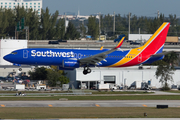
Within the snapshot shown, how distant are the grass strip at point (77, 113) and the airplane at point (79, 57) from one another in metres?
15.1

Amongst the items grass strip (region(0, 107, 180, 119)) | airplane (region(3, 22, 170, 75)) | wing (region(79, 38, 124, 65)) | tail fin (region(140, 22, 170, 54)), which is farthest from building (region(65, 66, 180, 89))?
grass strip (region(0, 107, 180, 119))

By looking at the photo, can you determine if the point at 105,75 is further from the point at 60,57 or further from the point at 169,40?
the point at 169,40

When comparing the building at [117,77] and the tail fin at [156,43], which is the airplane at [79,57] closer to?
the tail fin at [156,43]

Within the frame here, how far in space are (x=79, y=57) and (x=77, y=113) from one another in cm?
2131

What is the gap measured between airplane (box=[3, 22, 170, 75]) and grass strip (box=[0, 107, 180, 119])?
1508 centimetres

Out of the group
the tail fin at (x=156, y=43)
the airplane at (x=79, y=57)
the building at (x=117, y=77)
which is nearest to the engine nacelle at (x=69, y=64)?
the airplane at (x=79, y=57)

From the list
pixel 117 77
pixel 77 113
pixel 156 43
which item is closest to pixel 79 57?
pixel 156 43

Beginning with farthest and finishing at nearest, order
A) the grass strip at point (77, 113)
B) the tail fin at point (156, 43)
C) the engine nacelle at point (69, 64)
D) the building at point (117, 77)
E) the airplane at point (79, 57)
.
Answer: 1. the building at point (117, 77)
2. the tail fin at point (156, 43)
3. the engine nacelle at point (69, 64)
4. the airplane at point (79, 57)
5. the grass strip at point (77, 113)

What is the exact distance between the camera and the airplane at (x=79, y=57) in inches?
2355

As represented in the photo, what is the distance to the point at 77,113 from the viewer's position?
138 feet

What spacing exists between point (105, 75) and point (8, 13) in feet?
316

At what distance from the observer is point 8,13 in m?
174

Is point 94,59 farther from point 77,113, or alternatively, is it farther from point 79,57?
point 77,113

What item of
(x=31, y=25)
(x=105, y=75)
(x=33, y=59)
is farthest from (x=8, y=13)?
(x=33, y=59)
